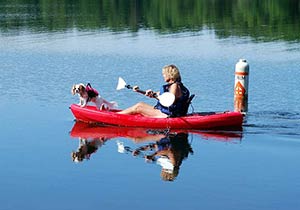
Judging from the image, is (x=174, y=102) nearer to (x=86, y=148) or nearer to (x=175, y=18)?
(x=86, y=148)

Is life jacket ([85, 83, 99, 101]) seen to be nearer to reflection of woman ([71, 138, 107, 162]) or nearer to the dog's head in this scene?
the dog's head

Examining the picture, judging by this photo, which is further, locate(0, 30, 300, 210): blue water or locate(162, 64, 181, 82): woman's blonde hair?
locate(162, 64, 181, 82): woman's blonde hair

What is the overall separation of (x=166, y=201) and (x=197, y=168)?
1884mm

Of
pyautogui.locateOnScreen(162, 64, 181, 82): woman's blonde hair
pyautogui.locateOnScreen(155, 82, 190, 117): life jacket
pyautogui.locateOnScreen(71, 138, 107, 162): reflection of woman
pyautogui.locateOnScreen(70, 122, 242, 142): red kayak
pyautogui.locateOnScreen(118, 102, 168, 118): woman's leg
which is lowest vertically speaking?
pyautogui.locateOnScreen(70, 122, 242, 142): red kayak

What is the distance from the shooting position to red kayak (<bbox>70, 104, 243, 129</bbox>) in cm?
1527

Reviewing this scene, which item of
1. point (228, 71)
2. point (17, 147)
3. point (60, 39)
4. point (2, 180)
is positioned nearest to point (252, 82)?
point (228, 71)

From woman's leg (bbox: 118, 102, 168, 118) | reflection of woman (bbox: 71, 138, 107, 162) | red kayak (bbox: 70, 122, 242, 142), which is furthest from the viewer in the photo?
woman's leg (bbox: 118, 102, 168, 118)

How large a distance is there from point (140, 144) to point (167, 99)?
1348 mm

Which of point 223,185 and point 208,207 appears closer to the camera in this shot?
point 208,207

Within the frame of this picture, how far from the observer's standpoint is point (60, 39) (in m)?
36.7

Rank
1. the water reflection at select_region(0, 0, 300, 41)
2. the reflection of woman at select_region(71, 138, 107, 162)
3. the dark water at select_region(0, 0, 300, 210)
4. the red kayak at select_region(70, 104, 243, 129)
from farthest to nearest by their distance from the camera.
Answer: the water reflection at select_region(0, 0, 300, 41)
the red kayak at select_region(70, 104, 243, 129)
the reflection of woman at select_region(71, 138, 107, 162)
the dark water at select_region(0, 0, 300, 210)


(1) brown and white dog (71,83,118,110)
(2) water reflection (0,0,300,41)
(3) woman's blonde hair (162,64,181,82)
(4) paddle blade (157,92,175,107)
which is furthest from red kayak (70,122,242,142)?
(2) water reflection (0,0,300,41)

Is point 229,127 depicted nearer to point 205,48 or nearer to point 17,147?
point 17,147

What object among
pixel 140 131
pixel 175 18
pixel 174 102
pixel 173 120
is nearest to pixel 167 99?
pixel 174 102
